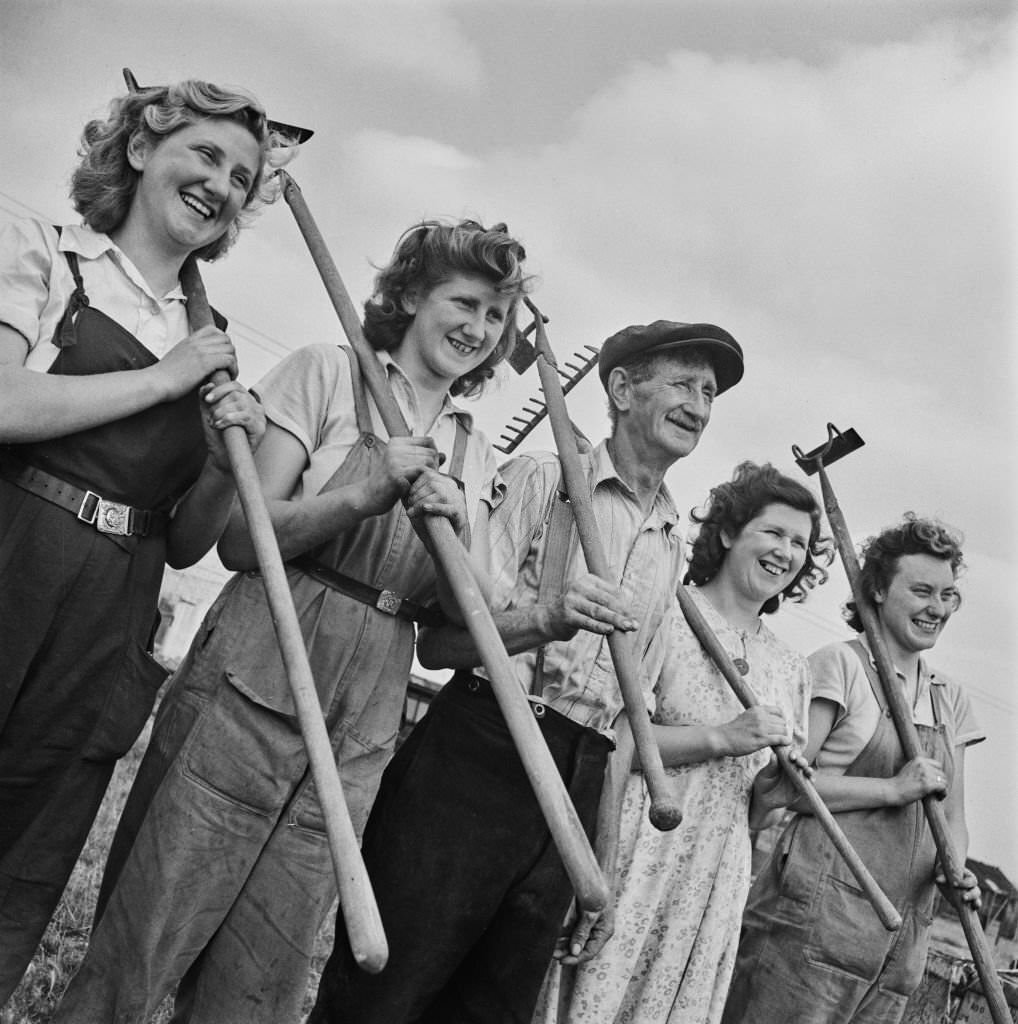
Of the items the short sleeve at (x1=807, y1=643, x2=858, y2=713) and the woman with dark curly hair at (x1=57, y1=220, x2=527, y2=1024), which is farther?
the short sleeve at (x1=807, y1=643, x2=858, y2=713)

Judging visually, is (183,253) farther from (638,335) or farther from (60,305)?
(638,335)

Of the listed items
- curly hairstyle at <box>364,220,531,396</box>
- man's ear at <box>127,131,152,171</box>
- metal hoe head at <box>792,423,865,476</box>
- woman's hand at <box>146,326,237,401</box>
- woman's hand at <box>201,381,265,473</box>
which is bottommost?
woman's hand at <box>201,381,265,473</box>

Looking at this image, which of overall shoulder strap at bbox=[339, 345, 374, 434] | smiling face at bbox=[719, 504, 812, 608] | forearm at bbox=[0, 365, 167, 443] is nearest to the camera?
forearm at bbox=[0, 365, 167, 443]

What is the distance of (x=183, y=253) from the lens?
8.50ft

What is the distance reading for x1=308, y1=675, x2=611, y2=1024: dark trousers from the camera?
2.53 m

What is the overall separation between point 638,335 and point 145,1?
3.74 metres

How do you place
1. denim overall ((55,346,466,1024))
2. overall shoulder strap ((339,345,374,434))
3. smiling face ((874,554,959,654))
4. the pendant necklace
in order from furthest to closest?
smiling face ((874,554,959,654)), the pendant necklace, overall shoulder strap ((339,345,374,434)), denim overall ((55,346,466,1024))

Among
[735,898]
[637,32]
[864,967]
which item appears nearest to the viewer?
[735,898]

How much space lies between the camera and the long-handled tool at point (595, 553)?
8.05ft

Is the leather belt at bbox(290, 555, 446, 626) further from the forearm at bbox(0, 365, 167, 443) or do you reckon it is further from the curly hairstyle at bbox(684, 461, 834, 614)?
the curly hairstyle at bbox(684, 461, 834, 614)

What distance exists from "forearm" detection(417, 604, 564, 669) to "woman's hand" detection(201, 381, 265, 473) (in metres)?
0.62

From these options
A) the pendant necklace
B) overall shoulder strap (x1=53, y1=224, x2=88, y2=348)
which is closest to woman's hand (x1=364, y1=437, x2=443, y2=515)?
overall shoulder strap (x1=53, y1=224, x2=88, y2=348)

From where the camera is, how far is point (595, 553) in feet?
9.08

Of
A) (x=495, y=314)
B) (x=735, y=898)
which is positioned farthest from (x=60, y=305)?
(x=735, y=898)
